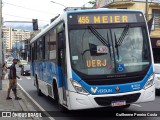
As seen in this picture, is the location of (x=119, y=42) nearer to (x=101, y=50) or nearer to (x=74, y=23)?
(x=101, y=50)

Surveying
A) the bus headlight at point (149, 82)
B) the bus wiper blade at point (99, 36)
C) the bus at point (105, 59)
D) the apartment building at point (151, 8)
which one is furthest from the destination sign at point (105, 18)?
the apartment building at point (151, 8)

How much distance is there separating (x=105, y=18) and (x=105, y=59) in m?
1.22

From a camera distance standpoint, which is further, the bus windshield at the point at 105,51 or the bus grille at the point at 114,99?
the bus windshield at the point at 105,51

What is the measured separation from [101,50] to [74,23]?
105cm

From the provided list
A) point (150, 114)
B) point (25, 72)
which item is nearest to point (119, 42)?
point (150, 114)

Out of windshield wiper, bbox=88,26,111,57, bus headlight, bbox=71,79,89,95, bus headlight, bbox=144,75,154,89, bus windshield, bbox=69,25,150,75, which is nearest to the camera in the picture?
bus headlight, bbox=71,79,89,95

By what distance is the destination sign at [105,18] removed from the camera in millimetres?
9977

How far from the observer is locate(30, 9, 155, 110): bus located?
947 centimetres

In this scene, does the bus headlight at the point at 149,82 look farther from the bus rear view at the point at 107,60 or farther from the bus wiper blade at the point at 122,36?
the bus wiper blade at the point at 122,36

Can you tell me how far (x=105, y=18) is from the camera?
33.2ft

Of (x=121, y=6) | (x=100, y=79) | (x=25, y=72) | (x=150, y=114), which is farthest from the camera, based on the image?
(x=25, y=72)

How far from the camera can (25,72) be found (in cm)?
4391

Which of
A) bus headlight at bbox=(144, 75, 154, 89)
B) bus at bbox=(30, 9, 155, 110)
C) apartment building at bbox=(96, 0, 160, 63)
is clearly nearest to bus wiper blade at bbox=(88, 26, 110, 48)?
bus at bbox=(30, 9, 155, 110)

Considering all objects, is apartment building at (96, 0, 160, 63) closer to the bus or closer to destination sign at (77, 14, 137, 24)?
destination sign at (77, 14, 137, 24)
